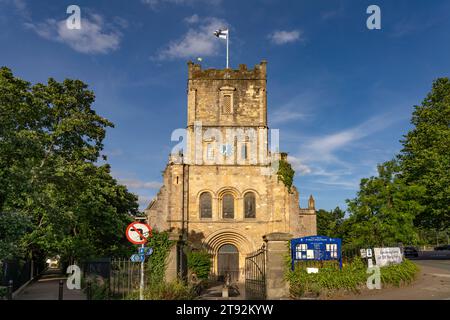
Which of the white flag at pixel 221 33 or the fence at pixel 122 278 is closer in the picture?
the fence at pixel 122 278

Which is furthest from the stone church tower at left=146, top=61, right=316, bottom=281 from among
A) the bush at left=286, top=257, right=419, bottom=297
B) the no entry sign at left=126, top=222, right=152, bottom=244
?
the no entry sign at left=126, top=222, right=152, bottom=244

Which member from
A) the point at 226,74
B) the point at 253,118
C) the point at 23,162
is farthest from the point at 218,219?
the point at 23,162

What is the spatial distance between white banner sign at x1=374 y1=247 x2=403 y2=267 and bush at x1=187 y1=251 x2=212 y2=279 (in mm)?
12943

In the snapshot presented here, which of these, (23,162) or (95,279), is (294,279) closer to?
(95,279)

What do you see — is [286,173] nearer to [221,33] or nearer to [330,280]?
[221,33]

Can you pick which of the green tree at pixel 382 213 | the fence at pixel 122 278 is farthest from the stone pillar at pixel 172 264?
the green tree at pixel 382 213

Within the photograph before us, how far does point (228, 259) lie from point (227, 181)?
19.2 feet

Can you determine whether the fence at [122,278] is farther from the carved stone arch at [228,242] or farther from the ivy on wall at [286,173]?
the ivy on wall at [286,173]

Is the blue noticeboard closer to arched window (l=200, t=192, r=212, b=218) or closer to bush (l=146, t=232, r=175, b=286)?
bush (l=146, t=232, r=175, b=286)

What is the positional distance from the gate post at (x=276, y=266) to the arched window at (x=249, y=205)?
17.1 meters

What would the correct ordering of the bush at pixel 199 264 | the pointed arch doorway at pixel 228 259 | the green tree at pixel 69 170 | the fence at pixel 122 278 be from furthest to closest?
the pointed arch doorway at pixel 228 259 → the bush at pixel 199 264 → the green tree at pixel 69 170 → the fence at pixel 122 278

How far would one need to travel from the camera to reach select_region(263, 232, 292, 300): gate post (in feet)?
41.7

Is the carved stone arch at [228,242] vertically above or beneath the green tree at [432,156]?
beneath

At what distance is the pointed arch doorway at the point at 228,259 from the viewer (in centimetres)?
2962
